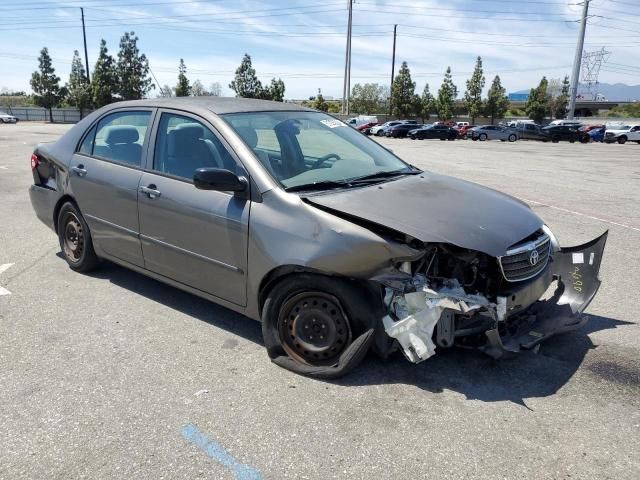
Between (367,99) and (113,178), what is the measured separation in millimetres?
90956

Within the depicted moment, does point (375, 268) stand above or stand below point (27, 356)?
above

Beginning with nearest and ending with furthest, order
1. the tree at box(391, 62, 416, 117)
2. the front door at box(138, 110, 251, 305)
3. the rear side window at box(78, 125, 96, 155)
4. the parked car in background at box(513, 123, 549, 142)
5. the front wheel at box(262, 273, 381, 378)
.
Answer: the front wheel at box(262, 273, 381, 378) → the front door at box(138, 110, 251, 305) → the rear side window at box(78, 125, 96, 155) → the parked car in background at box(513, 123, 549, 142) → the tree at box(391, 62, 416, 117)

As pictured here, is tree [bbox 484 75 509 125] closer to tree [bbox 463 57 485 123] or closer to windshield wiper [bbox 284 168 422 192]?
tree [bbox 463 57 485 123]

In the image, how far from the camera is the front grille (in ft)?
10.4

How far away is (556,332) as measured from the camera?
3486 mm

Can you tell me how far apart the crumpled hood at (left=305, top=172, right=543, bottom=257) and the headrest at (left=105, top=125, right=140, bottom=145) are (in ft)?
6.50

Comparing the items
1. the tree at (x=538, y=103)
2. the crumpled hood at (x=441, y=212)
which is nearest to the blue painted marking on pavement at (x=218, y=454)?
the crumpled hood at (x=441, y=212)

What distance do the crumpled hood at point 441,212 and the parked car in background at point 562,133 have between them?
4400 centimetres

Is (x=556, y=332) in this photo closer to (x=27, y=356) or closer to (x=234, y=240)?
(x=234, y=240)

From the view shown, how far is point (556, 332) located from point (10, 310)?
4181 millimetres

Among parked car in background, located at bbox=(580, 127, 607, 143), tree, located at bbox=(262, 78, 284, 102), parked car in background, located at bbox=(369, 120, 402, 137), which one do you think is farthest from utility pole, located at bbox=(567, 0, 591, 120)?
tree, located at bbox=(262, 78, 284, 102)

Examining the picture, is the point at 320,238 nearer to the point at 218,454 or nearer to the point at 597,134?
the point at 218,454

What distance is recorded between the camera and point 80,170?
15.6 ft

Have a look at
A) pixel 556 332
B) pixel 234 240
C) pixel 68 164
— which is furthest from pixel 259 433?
pixel 68 164
